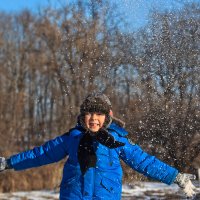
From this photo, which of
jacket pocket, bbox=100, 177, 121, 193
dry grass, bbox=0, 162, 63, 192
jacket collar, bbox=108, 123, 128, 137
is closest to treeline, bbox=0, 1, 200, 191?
dry grass, bbox=0, 162, 63, 192

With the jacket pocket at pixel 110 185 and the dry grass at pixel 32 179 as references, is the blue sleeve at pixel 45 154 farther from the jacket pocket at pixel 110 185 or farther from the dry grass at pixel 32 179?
the dry grass at pixel 32 179

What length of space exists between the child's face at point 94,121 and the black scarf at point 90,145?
0.11 ft

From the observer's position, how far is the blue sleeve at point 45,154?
3000 millimetres

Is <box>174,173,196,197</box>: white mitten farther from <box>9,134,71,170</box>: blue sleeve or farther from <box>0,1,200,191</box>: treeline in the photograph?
<box>0,1,200,191</box>: treeline

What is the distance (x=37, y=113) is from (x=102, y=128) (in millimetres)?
20873

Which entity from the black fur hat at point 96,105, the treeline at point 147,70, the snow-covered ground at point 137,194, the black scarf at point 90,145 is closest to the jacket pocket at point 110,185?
the black scarf at point 90,145

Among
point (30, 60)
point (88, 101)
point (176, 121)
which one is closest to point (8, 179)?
point (176, 121)

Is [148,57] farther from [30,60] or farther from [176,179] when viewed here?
[30,60]

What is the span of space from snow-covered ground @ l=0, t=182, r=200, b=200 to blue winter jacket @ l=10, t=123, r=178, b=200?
15.8 ft

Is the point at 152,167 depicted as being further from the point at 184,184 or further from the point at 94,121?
the point at 94,121

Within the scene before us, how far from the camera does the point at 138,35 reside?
5574 mm

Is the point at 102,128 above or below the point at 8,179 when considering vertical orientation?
above

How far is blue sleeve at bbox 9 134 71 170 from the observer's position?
3000 mm

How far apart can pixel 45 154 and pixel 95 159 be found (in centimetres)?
31
